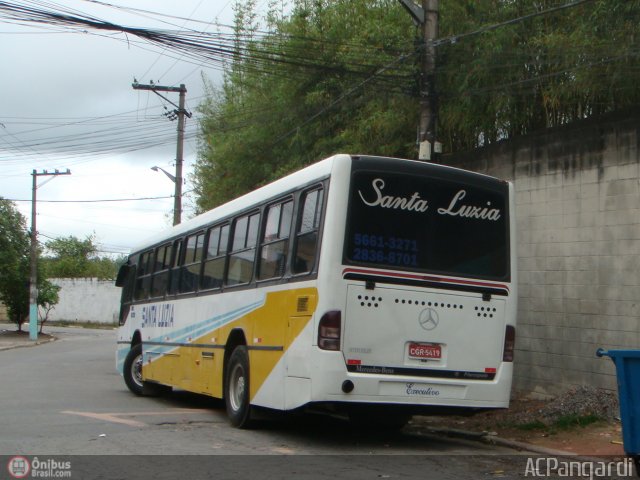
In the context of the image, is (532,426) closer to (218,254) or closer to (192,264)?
(218,254)

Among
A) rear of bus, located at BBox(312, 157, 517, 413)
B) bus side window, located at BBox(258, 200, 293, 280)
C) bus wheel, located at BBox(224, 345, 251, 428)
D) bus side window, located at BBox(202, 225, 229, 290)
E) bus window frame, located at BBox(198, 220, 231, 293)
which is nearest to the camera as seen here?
rear of bus, located at BBox(312, 157, 517, 413)

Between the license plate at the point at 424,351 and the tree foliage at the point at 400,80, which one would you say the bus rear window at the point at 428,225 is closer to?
the license plate at the point at 424,351

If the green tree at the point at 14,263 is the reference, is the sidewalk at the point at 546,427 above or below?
below

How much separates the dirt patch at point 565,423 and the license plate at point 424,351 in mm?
1749

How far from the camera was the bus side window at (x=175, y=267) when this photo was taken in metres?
14.1

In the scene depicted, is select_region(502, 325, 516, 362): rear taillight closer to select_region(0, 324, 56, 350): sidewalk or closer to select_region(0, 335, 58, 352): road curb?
select_region(0, 335, 58, 352): road curb

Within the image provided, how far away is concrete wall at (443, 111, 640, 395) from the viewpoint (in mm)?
11266

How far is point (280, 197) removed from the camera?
33.4ft

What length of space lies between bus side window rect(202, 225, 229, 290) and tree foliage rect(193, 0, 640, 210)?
4120mm

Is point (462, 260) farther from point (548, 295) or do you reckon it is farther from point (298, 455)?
point (548, 295)

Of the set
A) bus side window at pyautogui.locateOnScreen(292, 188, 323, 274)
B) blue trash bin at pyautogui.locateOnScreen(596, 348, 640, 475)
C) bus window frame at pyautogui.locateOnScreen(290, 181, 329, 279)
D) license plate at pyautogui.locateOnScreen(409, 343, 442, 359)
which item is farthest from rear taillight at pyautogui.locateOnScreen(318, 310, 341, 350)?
blue trash bin at pyautogui.locateOnScreen(596, 348, 640, 475)

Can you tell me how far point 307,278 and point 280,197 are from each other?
5.01ft

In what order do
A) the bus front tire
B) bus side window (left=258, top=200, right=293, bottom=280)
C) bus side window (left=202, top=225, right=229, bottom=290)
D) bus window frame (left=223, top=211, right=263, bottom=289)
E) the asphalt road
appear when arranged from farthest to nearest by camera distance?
the bus front tire < bus side window (left=202, top=225, right=229, bottom=290) < bus window frame (left=223, top=211, right=263, bottom=289) < bus side window (left=258, top=200, right=293, bottom=280) < the asphalt road

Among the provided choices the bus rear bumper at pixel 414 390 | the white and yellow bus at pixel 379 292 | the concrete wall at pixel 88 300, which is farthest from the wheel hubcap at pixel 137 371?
the concrete wall at pixel 88 300
